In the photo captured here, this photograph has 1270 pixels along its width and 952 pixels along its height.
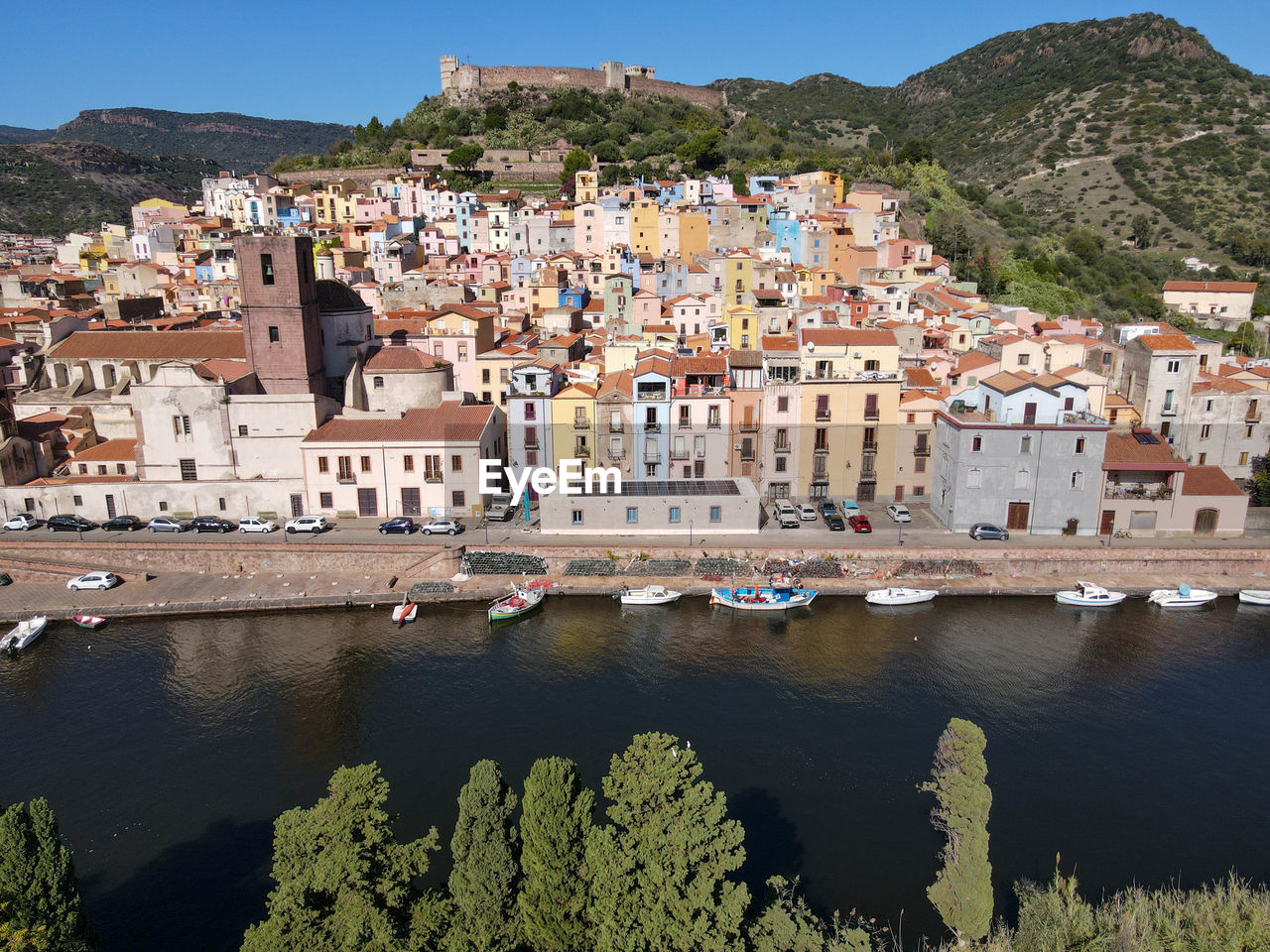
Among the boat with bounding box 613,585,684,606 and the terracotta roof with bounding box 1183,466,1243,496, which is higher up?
the terracotta roof with bounding box 1183,466,1243,496

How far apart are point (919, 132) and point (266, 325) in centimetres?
9735

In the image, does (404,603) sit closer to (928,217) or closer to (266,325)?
(266,325)

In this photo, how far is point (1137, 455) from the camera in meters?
30.7

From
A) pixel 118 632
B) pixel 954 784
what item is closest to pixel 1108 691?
pixel 954 784

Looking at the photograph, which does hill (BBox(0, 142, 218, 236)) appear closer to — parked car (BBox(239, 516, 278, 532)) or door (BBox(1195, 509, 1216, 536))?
parked car (BBox(239, 516, 278, 532))

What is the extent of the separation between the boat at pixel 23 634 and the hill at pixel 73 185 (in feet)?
319

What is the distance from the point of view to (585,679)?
79.0 feet

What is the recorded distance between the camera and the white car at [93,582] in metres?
28.9

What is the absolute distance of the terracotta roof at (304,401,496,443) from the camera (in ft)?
104

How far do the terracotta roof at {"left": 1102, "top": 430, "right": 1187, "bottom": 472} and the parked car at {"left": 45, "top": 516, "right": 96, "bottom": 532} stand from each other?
35530mm

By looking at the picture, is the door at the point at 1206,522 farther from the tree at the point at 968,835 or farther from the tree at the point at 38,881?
the tree at the point at 38,881

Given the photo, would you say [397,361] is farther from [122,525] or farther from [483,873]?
[483,873]

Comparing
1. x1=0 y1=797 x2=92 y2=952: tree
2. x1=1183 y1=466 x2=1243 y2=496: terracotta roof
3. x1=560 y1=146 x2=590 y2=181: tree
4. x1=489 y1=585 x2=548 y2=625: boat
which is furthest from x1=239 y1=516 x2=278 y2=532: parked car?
x1=560 y1=146 x2=590 y2=181: tree

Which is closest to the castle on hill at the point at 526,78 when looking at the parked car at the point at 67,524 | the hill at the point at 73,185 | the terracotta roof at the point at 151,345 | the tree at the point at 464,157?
the tree at the point at 464,157
